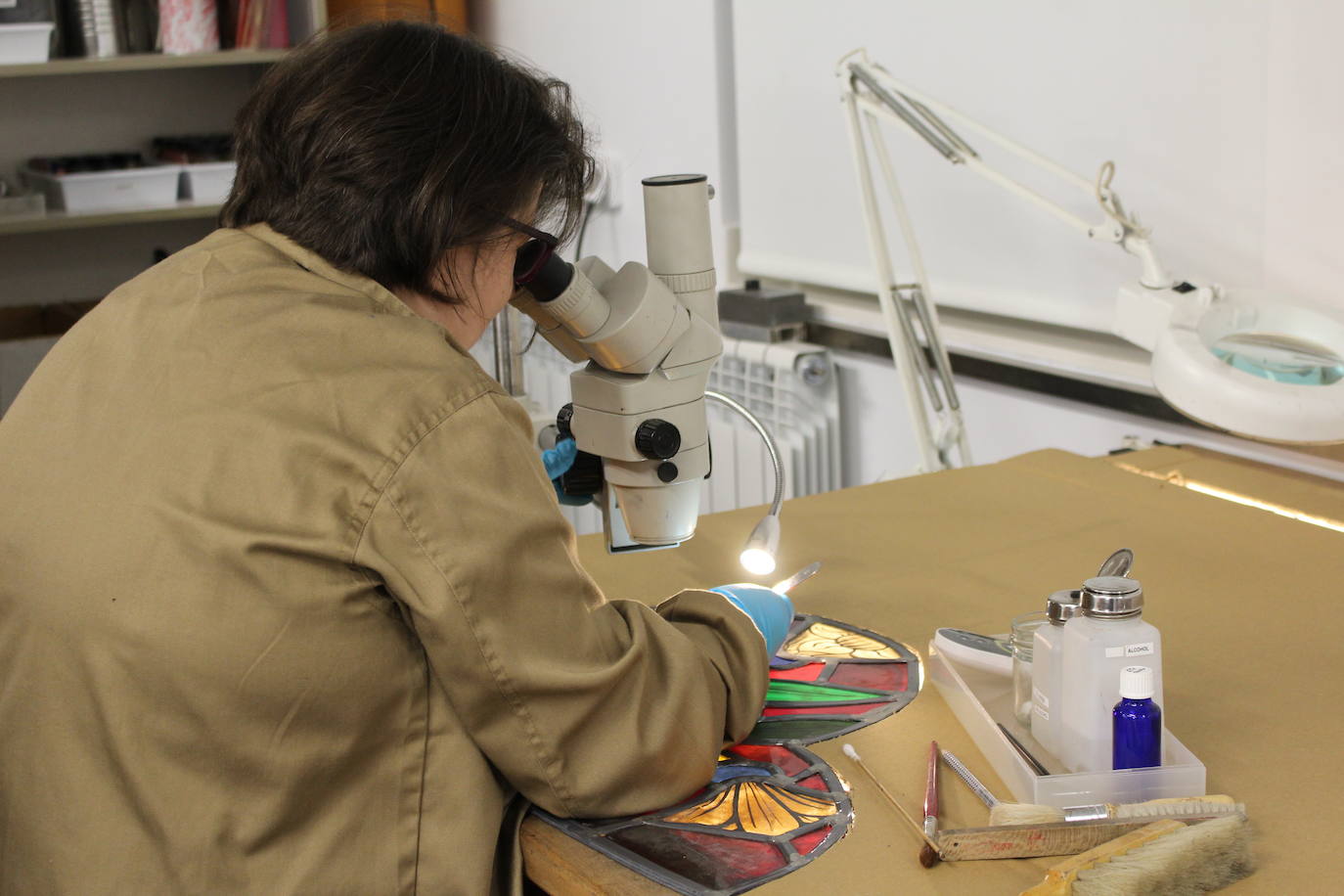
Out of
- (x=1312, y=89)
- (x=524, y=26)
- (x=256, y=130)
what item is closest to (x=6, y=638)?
(x=256, y=130)

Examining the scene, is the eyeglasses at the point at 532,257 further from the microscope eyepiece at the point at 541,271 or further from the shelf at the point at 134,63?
the shelf at the point at 134,63

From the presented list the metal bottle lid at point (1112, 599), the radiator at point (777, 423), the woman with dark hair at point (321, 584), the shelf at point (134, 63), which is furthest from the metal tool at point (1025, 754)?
the shelf at point (134, 63)

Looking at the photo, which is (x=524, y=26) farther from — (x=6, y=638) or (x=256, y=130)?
(x=6, y=638)

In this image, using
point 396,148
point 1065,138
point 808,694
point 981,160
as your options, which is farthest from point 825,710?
point 1065,138

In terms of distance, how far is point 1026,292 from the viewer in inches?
83.0

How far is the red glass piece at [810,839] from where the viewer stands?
0.93 meters

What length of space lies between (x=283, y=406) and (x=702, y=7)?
6.73ft

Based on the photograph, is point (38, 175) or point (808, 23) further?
point (38, 175)

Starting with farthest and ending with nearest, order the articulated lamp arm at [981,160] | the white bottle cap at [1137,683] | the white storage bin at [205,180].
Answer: the white storage bin at [205,180] < the articulated lamp arm at [981,160] < the white bottle cap at [1137,683]

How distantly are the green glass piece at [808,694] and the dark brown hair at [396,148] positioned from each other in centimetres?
45

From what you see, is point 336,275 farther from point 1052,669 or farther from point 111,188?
point 111,188

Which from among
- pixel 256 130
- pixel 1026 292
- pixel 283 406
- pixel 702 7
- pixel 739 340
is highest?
pixel 702 7

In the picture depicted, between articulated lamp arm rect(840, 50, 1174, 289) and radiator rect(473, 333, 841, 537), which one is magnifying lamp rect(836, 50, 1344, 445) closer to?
articulated lamp arm rect(840, 50, 1174, 289)

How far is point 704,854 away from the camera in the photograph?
36.2 inches
